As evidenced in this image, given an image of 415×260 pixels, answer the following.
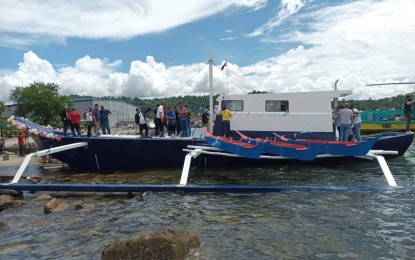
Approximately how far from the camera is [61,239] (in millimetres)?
7590

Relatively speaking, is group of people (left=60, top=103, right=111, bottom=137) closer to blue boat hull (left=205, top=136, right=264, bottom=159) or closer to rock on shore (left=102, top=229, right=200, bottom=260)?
blue boat hull (left=205, top=136, right=264, bottom=159)

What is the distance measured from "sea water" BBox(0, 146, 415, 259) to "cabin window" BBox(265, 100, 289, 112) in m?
3.84

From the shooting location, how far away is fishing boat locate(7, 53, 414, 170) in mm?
15289

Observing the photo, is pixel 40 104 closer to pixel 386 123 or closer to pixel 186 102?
pixel 186 102

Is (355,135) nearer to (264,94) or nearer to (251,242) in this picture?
(264,94)

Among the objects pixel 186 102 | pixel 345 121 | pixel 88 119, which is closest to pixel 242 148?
pixel 345 121

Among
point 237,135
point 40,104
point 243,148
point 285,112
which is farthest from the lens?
point 40,104

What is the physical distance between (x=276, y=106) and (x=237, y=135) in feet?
6.91

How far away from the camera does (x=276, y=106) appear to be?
15648 millimetres

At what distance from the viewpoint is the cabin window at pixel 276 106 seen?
15.6 metres

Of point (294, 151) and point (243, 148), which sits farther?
point (243, 148)

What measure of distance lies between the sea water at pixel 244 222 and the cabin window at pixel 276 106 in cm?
384

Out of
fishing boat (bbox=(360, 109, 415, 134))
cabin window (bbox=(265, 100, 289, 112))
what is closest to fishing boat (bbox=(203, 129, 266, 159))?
cabin window (bbox=(265, 100, 289, 112))

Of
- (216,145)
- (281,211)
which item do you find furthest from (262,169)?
(281,211)
